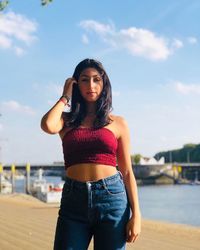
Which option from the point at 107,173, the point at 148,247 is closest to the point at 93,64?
the point at 107,173

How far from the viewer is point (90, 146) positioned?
2.97 meters

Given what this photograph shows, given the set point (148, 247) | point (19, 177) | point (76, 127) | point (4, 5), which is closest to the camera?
point (76, 127)

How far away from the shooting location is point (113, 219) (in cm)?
291

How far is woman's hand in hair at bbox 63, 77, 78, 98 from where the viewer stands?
3184mm

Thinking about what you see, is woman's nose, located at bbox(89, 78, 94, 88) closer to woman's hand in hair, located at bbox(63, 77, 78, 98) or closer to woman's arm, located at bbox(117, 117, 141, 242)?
woman's hand in hair, located at bbox(63, 77, 78, 98)

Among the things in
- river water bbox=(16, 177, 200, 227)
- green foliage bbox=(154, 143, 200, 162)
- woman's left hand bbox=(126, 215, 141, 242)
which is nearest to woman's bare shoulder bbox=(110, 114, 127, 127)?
woman's left hand bbox=(126, 215, 141, 242)

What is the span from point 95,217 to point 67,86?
80cm

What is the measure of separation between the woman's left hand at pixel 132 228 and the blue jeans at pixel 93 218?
2 cm

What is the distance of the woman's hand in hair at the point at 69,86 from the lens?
3184 mm

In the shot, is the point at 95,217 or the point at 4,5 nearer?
the point at 95,217

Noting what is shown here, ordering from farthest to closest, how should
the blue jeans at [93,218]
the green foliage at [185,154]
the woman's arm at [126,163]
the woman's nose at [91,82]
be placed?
the green foliage at [185,154], the woman's nose at [91,82], the woman's arm at [126,163], the blue jeans at [93,218]

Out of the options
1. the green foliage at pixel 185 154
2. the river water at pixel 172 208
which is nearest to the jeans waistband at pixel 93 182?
the river water at pixel 172 208

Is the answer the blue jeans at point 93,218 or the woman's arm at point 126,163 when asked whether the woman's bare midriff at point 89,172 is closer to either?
the blue jeans at point 93,218

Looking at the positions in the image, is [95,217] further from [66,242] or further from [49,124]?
[49,124]
